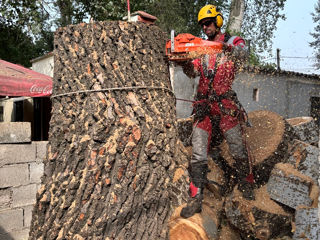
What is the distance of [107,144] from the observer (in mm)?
2006

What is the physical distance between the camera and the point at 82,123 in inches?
80.8

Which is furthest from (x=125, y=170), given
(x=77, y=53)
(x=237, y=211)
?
(x=237, y=211)

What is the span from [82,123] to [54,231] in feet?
2.32

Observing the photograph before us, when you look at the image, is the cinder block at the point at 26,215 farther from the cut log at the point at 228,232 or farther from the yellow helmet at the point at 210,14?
the yellow helmet at the point at 210,14

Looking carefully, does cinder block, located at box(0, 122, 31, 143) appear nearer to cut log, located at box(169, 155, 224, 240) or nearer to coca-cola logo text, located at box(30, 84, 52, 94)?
coca-cola logo text, located at box(30, 84, 52, 94)

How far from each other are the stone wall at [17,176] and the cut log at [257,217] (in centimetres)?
242

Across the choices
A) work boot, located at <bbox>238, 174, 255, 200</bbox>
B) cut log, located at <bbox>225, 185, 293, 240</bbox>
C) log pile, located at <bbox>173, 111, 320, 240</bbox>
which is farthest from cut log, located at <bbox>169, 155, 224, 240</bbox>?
work boot, located at <bbox>238, 174, 255, 200</bbox>

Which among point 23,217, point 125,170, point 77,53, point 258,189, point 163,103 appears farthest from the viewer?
point 23,217

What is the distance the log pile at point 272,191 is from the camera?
125 inches

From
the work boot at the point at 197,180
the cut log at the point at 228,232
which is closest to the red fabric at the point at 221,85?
the work boot at the point at 197,180

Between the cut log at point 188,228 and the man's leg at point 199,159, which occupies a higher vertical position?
the man's leg at point 199,159

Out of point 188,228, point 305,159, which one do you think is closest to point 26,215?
point 188,228

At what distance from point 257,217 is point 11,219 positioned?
2863mm

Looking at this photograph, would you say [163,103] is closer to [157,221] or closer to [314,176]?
[157,221]
